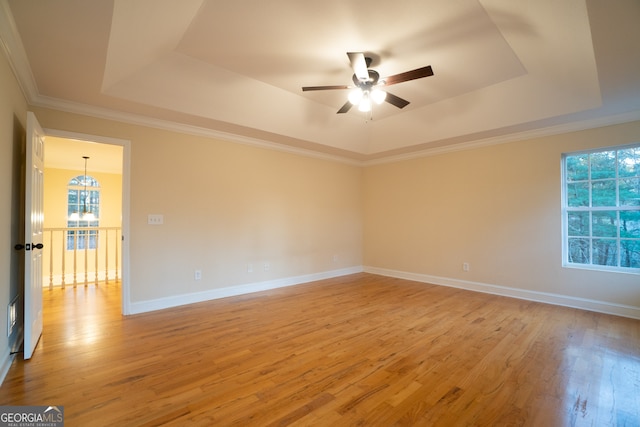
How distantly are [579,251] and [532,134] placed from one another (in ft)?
5.82

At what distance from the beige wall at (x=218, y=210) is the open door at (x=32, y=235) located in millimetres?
794

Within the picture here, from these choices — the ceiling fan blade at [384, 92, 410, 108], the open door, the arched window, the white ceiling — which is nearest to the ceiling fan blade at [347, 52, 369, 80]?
the white ceiling

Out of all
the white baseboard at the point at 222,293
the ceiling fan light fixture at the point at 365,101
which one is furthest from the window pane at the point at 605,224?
the white baseboard at the point at 222,293

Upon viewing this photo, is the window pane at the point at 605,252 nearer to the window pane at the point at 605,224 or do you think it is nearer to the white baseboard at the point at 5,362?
the window pane at the point at 605,224

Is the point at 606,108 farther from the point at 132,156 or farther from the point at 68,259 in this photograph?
the point at 68,259

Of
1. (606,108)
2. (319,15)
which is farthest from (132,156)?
(606,108)

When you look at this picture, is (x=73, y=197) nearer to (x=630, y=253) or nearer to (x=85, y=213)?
(x=85, y=213)

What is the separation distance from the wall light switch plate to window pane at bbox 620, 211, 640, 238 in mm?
6022

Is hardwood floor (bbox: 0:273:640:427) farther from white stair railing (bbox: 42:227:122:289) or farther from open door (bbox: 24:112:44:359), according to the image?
white stair railing (bbox: 42:227:122:289)

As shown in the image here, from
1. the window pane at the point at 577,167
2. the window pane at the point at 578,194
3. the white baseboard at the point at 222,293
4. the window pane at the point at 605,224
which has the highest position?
the window pane at the point at 577,167

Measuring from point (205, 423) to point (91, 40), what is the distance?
9.20 ft

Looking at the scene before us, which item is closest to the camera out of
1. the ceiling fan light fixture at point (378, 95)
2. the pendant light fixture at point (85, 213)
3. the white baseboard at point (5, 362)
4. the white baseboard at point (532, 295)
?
the white baseboard at point (5, 362)

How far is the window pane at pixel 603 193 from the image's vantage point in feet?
12.1

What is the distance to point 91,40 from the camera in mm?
2137
